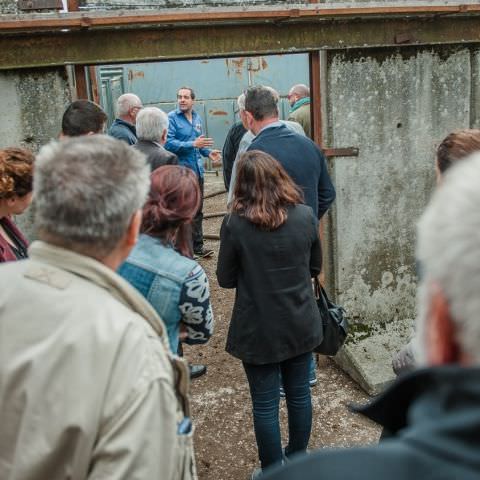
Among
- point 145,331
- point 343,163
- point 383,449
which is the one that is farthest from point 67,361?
point 343,163

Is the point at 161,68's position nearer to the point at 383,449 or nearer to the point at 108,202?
A: the point at 108,202

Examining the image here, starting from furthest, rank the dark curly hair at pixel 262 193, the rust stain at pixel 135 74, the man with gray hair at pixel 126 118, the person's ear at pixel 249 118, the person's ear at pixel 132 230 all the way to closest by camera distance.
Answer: the rust stain at pixel 135 74 < the man with gray hair at pixel 126 118 < the person's ear at pixel 249 118 < the dark curly hair at pixel 262 193 < the person's ear at pixel 132 230

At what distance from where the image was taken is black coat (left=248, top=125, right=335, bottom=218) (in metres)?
3.91

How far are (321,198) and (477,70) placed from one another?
1.77 metres

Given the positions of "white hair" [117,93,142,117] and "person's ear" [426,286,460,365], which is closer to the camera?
"person's ear" [426,286,460,365]

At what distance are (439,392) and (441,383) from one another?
14mm

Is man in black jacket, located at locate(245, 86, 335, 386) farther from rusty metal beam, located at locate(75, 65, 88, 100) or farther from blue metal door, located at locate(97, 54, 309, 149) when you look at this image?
blue metal door, located at locate(97, 54, 309, 149)

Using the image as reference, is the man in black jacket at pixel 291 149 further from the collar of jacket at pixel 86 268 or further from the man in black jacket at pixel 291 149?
the collar of jacket at pixel 86 268

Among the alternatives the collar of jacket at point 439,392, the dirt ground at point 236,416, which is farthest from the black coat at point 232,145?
the collar of jacket at point 439,392

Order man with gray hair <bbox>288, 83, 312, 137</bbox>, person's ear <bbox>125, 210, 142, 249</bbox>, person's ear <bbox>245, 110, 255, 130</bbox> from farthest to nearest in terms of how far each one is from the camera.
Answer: man with gray hair <bbox>288, 83, 312, 137</bbox>, person's ear <bbox>245, 110, 255, 130</bbox>, person's ear <bbox>125, 210, 142, 249</bbox>

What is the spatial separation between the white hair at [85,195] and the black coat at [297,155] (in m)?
2.33

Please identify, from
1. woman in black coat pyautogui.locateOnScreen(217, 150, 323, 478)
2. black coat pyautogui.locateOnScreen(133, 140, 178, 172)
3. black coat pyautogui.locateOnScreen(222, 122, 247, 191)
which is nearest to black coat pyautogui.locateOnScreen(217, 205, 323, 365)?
woman in black coat pyautogui.locateOnScreen(217, 150, 323, 478)

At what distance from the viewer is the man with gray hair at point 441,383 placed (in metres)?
0.81

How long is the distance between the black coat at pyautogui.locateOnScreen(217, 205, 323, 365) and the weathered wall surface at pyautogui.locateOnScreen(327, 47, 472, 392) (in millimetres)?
1532
